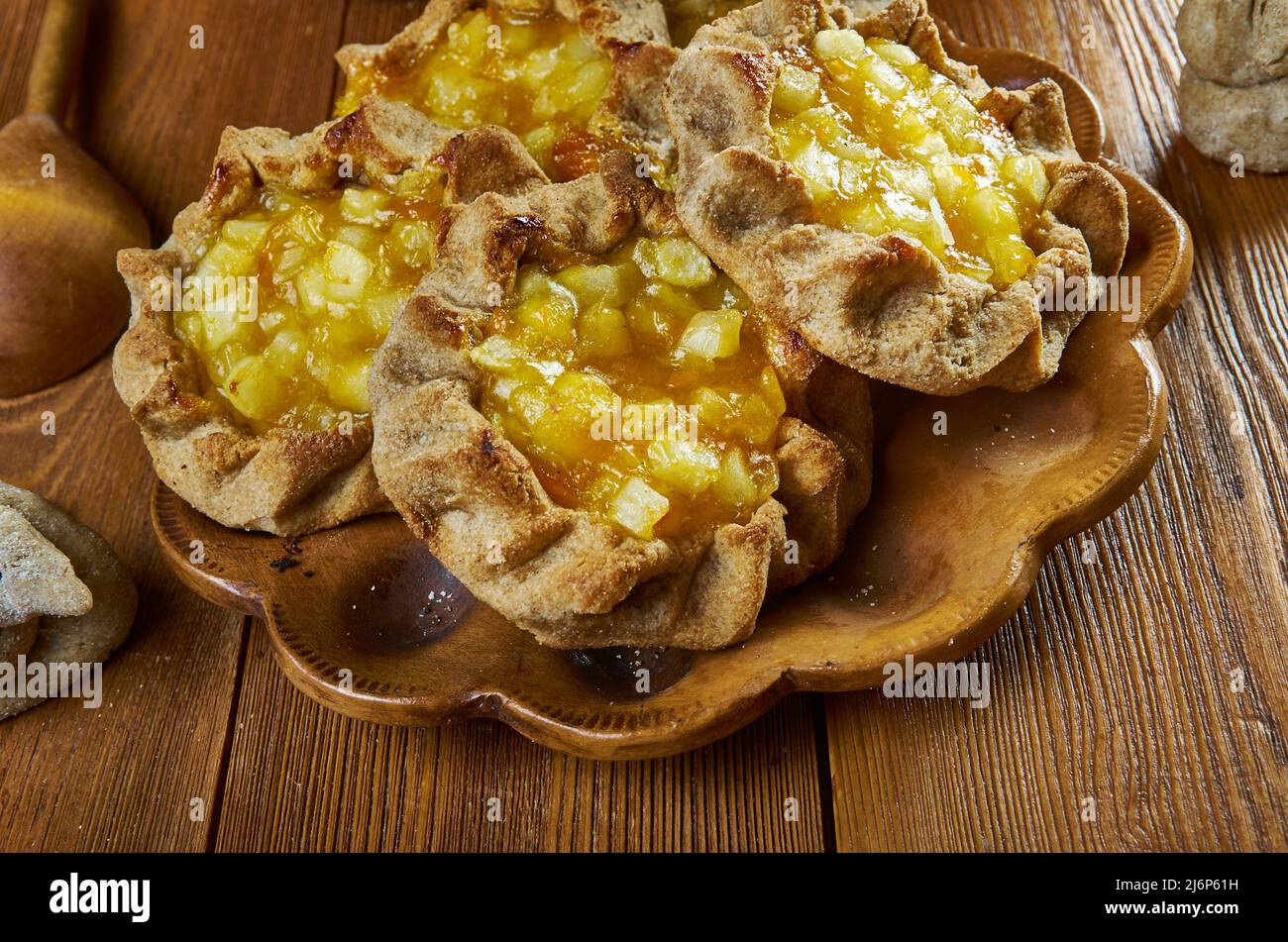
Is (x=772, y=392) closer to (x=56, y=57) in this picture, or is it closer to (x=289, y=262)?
(x=289, y=262)

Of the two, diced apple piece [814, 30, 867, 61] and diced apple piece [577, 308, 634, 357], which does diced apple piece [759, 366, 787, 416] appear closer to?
diced apple piece [577, 308, 634, 357]

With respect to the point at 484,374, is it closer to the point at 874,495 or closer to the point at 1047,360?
the point at 874,495

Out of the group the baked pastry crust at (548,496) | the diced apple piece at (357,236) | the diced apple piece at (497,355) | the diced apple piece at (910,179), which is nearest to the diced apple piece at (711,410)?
the baked pastry crust at (548,496)

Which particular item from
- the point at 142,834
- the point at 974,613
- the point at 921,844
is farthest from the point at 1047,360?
the point at 142,834

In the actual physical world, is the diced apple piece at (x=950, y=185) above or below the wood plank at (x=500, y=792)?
above

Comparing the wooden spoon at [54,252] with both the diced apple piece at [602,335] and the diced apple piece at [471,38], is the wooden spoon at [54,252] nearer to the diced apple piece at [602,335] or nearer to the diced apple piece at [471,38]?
the diced apple piece at [471,38]

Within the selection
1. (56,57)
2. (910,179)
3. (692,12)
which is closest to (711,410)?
(910,179)
